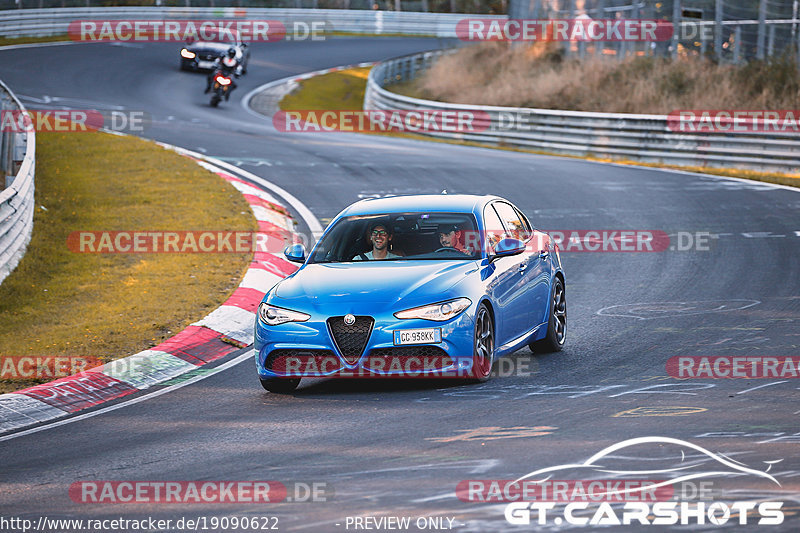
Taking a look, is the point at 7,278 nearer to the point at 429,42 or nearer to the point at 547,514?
the point at 547,514

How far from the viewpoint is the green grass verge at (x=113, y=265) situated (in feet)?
37.9

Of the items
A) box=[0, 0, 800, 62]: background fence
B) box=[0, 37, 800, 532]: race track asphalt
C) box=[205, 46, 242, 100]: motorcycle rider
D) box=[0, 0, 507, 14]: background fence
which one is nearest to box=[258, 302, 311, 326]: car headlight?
box=[0, 37, 800, 532]: race track asphalt

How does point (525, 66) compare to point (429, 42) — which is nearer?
point (525, 66)

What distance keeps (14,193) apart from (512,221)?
6.31m

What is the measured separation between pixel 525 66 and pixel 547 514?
36.1 metres

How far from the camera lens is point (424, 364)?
8898 millimetres

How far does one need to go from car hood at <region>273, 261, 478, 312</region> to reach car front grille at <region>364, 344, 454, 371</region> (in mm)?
335

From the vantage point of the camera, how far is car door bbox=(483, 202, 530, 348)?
9.68 m

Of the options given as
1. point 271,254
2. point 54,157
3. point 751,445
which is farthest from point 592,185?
point 751,445

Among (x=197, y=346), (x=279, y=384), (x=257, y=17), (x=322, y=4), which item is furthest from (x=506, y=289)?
(x=322, y=4)

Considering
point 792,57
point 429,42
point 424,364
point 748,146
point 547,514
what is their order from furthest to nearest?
point 429,42 → point 792,57 → point 748,146 → point 424,364 → point 547,514

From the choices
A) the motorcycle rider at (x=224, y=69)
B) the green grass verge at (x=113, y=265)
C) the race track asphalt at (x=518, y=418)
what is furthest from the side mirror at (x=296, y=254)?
the motorcycle rider at (x=224, y=69)

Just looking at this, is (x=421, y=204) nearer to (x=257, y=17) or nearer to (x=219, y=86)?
(x=219, y=86)

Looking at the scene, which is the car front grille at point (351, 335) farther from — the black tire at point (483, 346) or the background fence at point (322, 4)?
the background fence at point (322, 4)
